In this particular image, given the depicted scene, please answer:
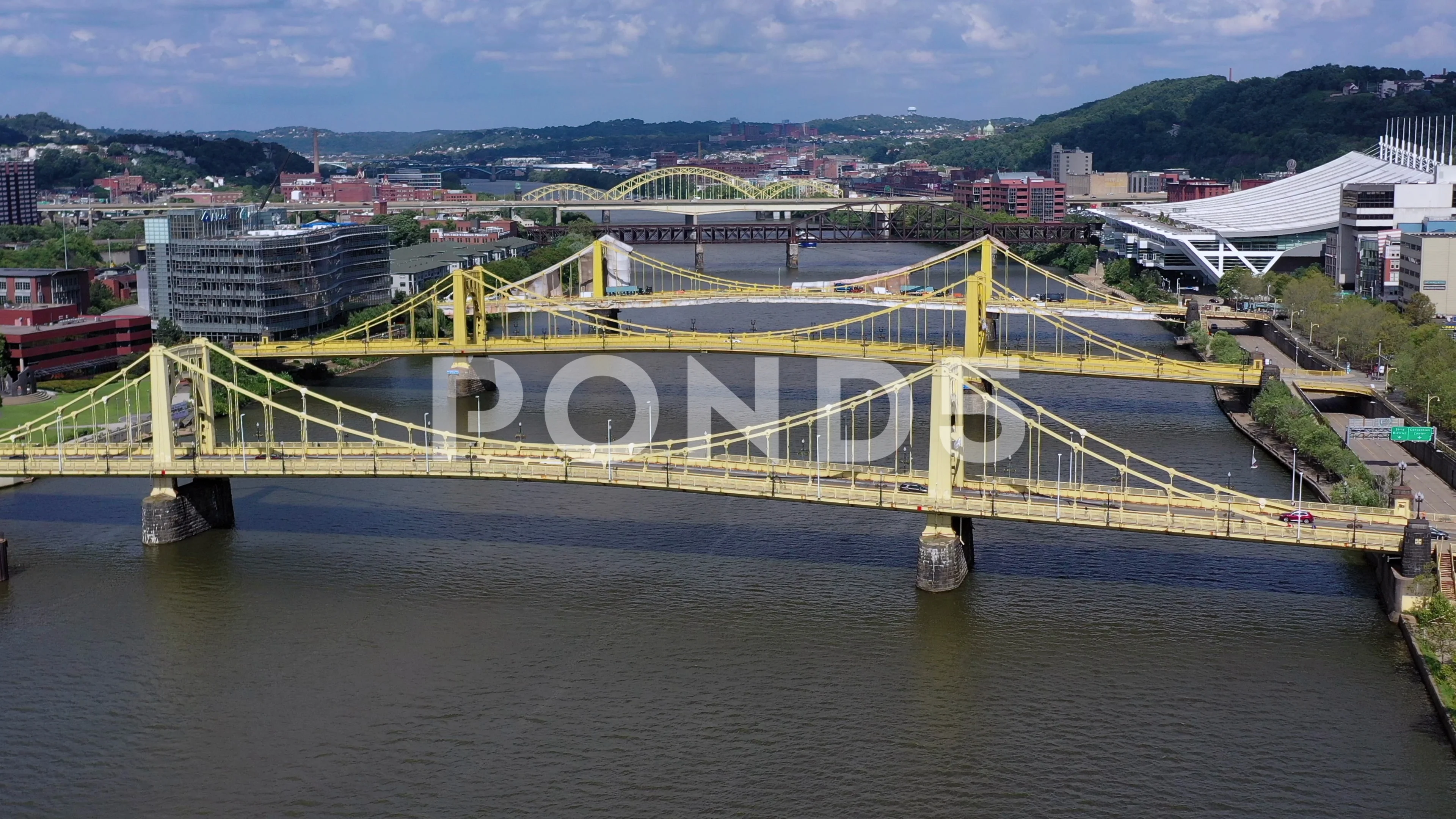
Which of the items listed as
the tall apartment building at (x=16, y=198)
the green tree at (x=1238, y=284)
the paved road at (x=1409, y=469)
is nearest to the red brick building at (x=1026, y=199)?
the green tree at (x=1238, y=284)

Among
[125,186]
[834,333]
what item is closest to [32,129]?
[125,186]

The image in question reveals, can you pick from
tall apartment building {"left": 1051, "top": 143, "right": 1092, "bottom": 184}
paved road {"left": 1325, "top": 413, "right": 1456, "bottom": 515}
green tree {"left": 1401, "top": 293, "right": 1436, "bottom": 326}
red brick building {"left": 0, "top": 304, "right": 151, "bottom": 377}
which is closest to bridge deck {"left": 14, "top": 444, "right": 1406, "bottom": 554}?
paved road {"left": 1325, "top": 413, "right": 1456, "bottom": 515}

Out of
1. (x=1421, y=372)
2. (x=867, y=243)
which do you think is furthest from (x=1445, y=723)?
(x=867, y=243)

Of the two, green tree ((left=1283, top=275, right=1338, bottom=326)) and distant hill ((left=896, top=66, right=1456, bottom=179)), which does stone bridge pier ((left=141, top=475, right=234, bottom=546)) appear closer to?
green tree ((left=1283, top=275, right=1338, bottom=326))

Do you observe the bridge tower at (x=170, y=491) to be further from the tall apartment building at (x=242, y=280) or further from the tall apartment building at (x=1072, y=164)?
the tall apartment building at (x=1072, y=164)

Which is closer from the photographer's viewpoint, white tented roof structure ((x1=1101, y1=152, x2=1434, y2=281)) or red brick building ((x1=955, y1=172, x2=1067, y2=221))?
white tented roof structure ((x1=1101, y1=152, x2=1434, y2=281))
